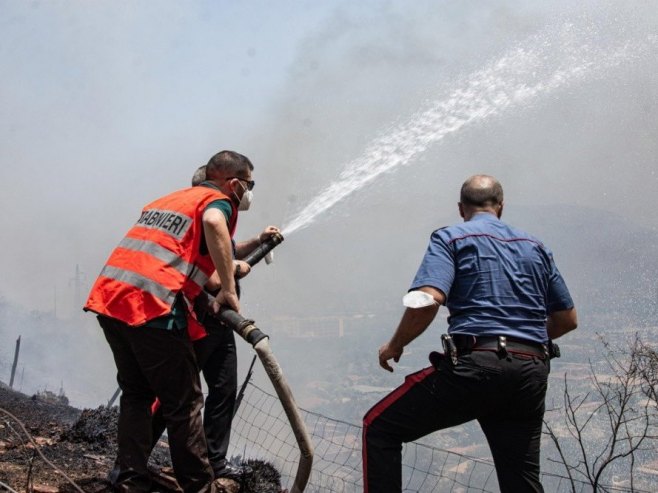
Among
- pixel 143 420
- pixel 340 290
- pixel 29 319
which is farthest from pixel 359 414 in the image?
pixel 143 420

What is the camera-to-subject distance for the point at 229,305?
3.53 m

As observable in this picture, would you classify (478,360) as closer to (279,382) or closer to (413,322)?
(413,322)

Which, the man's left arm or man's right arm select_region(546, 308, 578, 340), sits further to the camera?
man's right arm select_region(546, 308, 578, 340)

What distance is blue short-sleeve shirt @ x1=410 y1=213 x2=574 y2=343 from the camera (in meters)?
3.20

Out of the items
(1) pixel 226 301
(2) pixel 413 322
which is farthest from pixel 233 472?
(2) pixel 413 322

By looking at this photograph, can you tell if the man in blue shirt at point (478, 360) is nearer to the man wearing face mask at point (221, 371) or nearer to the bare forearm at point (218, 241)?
Answer: the bare forearm at point (218, 241)

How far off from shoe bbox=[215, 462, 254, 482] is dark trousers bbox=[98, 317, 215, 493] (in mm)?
543

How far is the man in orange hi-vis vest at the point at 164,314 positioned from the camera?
3.32 m

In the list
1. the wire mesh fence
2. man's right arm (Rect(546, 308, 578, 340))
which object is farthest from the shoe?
man's right arm (Rect(546, 308, 578, 340))

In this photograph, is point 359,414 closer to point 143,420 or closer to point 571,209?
point 143,420

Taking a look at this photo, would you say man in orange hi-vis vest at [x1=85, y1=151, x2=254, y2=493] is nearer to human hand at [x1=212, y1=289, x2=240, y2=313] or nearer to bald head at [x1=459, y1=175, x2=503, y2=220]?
human hand at [x1=212, y1=289, x2=240, y2=313]

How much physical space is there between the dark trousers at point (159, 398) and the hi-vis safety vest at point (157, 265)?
0.13m

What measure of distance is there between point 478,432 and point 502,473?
67.0m

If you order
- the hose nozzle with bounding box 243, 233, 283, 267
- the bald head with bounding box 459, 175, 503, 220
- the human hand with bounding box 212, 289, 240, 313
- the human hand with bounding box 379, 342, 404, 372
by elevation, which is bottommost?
the human hand with bounding box 379, 342, 404, 372
